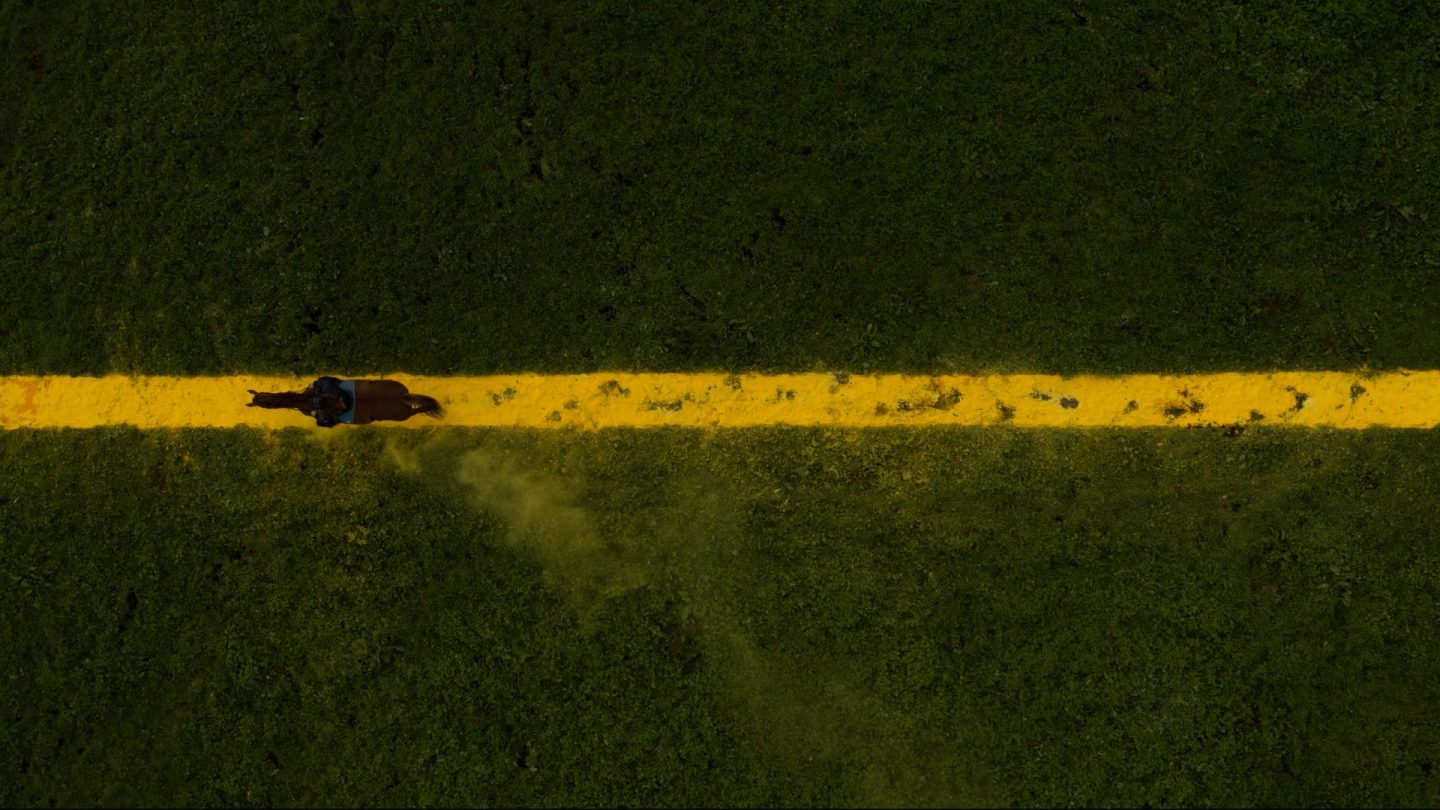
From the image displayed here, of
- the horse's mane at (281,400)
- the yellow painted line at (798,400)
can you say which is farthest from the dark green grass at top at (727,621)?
the horse's mane at (281,400)

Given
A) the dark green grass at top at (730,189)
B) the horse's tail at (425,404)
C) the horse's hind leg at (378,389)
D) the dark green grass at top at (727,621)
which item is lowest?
the dark green grass at top at (727,621)

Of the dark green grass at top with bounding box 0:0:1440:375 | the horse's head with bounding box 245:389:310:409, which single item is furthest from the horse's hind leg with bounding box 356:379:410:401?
the dark green grass at top with bounding box 0:0:1440:375

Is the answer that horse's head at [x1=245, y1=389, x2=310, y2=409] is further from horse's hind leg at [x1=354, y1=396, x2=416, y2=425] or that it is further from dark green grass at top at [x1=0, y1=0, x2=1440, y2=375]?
dark green grass at top at [x1=0, y1=0, x2=1440, y2=375]

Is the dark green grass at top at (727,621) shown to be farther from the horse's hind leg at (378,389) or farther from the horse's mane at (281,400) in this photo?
the horse's mane at (281,400)

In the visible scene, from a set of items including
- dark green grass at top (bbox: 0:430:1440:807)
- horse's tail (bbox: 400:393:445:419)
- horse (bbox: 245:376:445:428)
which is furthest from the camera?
horse's tail (bbox: 400:393:445:419)

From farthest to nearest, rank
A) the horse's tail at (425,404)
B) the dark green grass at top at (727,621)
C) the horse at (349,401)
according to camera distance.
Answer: the horse's tail at (425,404)
the dark green grass at top at (727,621)
the horse at (349,401)

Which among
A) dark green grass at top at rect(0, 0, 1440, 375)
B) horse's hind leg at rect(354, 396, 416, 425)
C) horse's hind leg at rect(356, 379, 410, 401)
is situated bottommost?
horse's hind leg at rect(354, 396, 416, 425)

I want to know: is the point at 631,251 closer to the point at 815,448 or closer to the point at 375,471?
the point at 815,448
